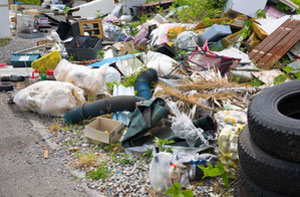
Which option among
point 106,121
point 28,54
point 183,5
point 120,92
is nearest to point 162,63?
point 120,92

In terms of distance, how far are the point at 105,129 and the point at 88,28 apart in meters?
6.04

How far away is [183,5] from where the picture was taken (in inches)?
448

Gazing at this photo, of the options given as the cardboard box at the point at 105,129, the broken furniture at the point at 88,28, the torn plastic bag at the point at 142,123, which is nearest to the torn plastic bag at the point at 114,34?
the broken furniture at the point at 88,28

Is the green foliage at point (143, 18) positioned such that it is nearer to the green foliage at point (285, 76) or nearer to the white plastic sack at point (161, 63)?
the white plastic sack at point (161, 63)

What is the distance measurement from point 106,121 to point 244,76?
2.81 metres

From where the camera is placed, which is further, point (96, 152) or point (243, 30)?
point (243, 30)

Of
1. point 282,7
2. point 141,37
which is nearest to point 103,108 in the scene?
point 141,37

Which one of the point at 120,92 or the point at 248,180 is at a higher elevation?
the point at 248,180

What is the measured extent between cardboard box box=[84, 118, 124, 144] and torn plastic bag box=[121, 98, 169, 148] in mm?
149

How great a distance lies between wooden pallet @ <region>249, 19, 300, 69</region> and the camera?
6867mm

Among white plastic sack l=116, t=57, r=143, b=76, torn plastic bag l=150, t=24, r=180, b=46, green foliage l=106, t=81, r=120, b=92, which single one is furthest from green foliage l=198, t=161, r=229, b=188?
torn plastic bag l=150, t=24, r=180, b=46

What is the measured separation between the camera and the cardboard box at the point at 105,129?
4461 mm

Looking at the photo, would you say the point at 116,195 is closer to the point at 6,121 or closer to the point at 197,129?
the point at 197,129

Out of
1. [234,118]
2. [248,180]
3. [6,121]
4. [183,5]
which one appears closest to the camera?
[248,180]
